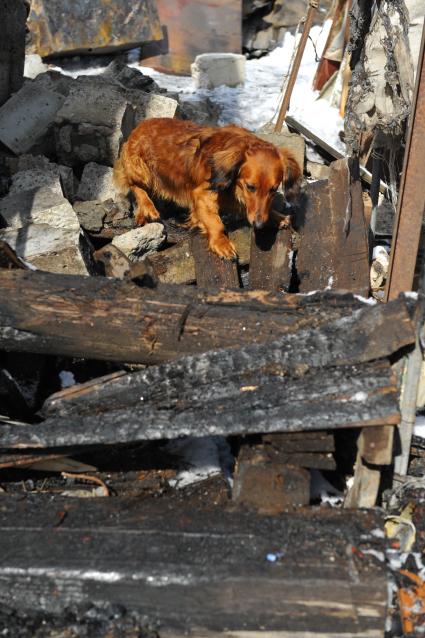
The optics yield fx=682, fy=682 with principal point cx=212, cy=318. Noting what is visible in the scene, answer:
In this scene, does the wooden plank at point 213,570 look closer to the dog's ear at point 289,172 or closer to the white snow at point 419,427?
the white snow at point 419,427

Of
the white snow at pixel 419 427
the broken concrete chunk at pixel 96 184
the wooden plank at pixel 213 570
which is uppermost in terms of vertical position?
the broken concrete chunk at pixel 96 184

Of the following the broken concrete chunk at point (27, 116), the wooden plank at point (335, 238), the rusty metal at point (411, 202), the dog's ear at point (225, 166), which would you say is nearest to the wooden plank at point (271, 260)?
the wooden plank at point (335, 238)

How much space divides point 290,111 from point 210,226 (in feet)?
12.7

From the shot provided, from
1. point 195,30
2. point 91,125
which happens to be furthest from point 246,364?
point 195,30

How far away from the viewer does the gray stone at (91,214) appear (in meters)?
5.98

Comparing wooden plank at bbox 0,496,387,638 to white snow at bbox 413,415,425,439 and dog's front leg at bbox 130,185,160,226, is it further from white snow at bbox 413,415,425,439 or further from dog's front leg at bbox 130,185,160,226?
dog's front leg at bbox 130,185,160,226

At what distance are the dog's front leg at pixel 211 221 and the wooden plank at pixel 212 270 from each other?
60 millimetres

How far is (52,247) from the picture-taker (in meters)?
5.11

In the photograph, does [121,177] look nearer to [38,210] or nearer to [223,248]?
[38,210]

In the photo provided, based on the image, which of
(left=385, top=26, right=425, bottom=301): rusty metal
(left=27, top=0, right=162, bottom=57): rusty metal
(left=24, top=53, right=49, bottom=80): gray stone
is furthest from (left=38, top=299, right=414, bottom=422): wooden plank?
(left=27, top=0, right=162, bottom=57): rusty metal

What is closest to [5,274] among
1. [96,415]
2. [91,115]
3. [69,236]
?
[96,415]

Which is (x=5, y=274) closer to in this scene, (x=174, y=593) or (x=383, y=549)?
(x=174, y=593)

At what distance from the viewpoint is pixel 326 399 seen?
3287mm

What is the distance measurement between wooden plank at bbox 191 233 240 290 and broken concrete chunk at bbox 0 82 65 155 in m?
2.56
